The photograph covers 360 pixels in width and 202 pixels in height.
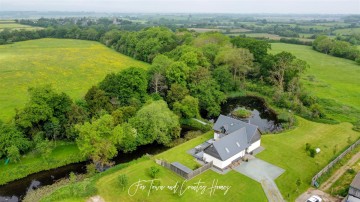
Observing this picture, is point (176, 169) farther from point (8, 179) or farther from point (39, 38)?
point (39, 38)

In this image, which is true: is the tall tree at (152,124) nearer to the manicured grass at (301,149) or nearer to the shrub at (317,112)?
the manicured grass at (301,149)

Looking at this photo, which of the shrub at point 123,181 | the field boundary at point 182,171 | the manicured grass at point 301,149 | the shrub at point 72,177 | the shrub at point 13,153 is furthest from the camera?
the shrub at point 13,153

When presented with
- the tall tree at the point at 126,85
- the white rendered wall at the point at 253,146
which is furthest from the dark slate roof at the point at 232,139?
the tall tree at the point at 126,85

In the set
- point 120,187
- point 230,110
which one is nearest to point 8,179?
point 120,187

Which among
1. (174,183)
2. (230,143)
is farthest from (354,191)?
(174,183)

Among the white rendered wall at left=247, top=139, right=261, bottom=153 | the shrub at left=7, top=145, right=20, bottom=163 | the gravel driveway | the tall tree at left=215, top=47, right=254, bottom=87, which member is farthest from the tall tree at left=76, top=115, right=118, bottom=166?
the tall tree at left=215, top=47, right=254, bottom=87
